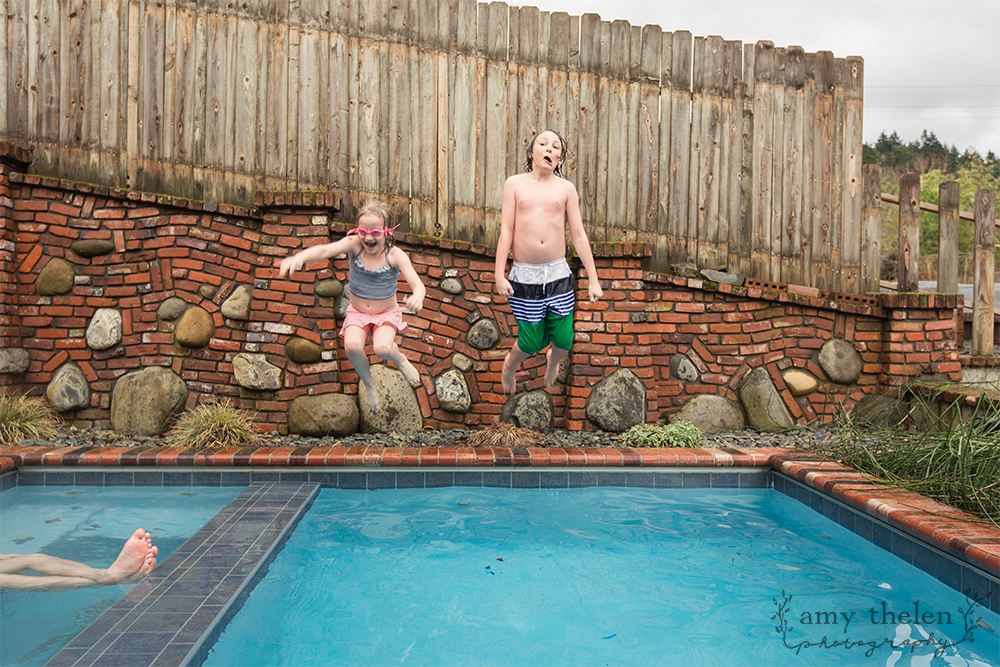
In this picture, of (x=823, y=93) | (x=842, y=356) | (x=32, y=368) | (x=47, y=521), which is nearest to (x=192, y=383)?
(x=32, y=368)

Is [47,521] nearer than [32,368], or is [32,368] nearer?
[47,521]

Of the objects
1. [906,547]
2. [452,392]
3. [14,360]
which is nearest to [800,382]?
[906,547]

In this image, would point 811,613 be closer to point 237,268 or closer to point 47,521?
point 47,521

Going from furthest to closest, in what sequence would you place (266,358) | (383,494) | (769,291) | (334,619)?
(769,291), (266,358), (383,494), (334,619)

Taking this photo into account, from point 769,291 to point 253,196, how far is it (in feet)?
14.4

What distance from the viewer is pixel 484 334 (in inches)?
222

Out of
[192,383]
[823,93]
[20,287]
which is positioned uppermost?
[823,93]

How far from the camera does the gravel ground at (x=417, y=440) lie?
16.5 feet

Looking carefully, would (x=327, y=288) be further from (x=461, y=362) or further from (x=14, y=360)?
(x=14, y=360)

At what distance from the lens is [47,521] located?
3811 mm

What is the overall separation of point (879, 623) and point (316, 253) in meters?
3.14

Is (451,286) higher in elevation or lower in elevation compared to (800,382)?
higher

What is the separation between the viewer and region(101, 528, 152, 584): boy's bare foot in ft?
8.95

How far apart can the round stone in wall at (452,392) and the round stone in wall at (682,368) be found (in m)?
1.74
